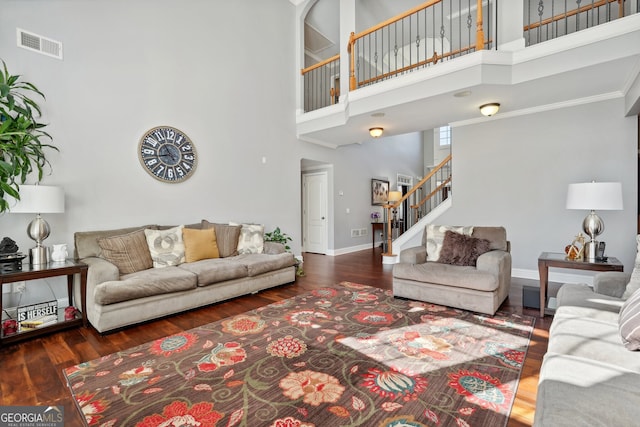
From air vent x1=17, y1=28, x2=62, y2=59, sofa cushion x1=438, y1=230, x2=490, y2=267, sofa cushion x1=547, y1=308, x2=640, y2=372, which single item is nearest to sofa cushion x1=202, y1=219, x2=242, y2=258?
air vent x1=17, y1=28, x2=62, y2=59

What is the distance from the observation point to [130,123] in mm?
3682

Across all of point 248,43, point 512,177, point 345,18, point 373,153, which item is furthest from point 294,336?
point 373,153

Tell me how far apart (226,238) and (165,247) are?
835 millimetres

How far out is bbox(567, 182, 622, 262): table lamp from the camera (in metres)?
2.82

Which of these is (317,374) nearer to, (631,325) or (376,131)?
(631,325)

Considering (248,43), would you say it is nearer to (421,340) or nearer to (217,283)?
(217,283)

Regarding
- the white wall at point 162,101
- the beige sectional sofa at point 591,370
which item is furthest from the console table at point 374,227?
the beige sectional sofa at point 591,370

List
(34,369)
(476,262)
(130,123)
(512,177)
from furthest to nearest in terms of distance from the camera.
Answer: (512,177), (130,123), (476,262), (34,369)

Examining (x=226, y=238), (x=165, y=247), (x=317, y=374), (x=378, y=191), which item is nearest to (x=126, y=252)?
(x=165, y=247)

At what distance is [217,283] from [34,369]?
1.57 metres

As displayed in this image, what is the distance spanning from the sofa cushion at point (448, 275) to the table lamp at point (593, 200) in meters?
1.06

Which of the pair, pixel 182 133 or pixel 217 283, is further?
pixel 182 133

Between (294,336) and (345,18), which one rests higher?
(345,18)

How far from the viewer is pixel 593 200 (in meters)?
2.88
